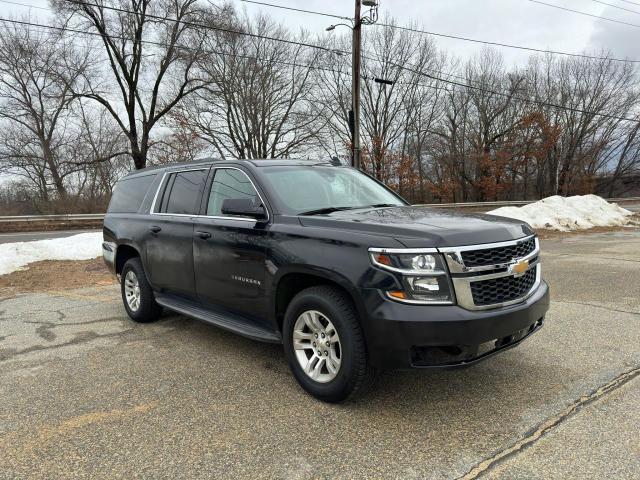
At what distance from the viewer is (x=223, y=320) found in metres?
4.16

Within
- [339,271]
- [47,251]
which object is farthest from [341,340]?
[47,251]

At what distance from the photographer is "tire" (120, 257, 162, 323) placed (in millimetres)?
5328

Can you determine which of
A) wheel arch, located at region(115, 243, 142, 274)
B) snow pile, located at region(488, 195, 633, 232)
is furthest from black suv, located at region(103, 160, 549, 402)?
snow pile, located at region(488, 195, 633, 232)

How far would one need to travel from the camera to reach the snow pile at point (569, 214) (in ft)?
52.7

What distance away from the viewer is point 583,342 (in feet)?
14.5

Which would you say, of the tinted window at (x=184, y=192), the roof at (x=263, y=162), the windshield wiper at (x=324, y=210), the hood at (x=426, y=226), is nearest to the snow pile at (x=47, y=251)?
the tinted window at (x=184, y=192)

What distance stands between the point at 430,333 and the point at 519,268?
2.95ft

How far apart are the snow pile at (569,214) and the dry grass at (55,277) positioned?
12.4m

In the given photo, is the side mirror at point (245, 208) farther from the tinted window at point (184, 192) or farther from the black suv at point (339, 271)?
the tinted window at point (184, 192)

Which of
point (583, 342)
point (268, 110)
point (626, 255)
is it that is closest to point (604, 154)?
point (268, 110)

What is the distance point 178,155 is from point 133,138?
3.61 meters

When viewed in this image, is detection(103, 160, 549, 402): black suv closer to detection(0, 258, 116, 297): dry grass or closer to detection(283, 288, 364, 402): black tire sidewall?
detection(283, 288, 364, 402): black tire sidewall

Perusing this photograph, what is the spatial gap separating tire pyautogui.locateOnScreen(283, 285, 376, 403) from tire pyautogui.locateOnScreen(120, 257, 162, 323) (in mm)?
2449

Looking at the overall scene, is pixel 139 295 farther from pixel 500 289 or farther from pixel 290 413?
pixel 500 289
